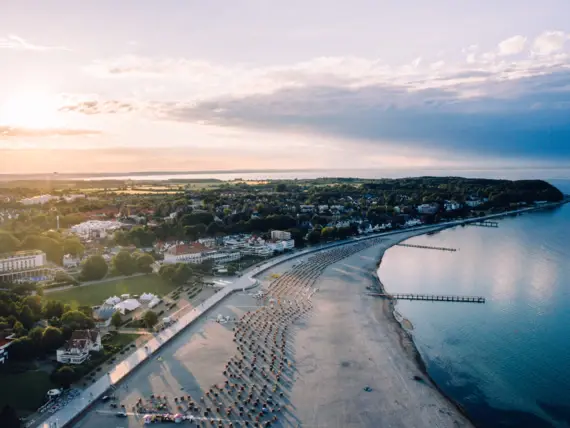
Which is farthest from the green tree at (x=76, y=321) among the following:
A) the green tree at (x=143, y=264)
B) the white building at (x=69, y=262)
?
the white building at (x=69, y=262)

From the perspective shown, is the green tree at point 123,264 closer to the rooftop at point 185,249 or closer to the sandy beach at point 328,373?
the rooftop at point 185,249

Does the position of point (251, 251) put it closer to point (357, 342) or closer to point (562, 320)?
point (357, 342)

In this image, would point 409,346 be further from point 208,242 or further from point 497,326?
point 208,242

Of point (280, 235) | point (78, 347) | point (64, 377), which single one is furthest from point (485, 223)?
point (64, 377)

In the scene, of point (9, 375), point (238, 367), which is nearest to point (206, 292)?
point (238, 367)

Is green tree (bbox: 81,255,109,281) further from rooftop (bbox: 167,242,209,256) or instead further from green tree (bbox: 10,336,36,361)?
→ green tree (bbox: 10,336,36,361)

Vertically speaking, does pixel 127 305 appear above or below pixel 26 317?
below
